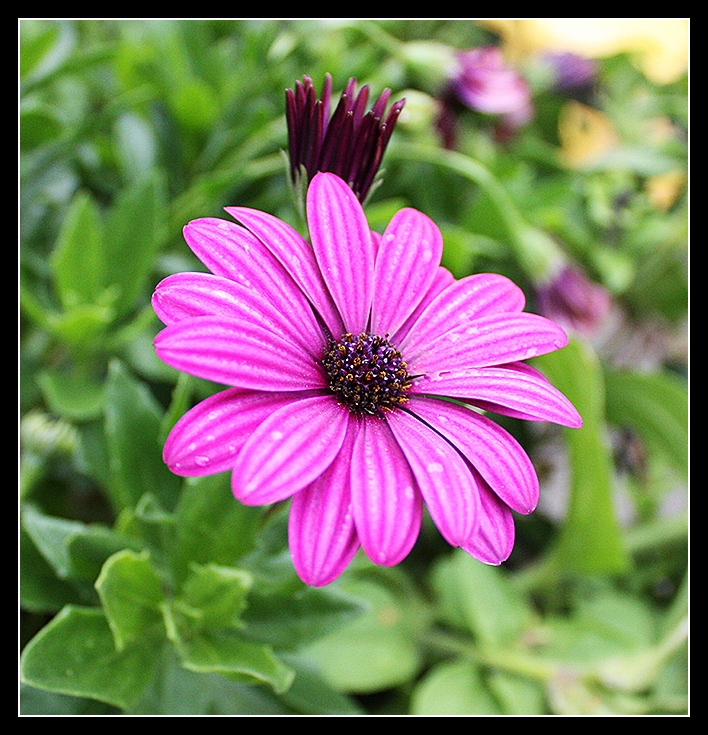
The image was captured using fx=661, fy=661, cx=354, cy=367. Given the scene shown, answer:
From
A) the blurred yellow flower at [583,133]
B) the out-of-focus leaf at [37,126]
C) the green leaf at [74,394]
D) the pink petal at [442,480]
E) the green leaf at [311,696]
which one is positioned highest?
the blurred yellow flower at [583,133]

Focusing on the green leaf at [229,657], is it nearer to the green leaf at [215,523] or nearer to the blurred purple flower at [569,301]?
the green leaf at [215,523]

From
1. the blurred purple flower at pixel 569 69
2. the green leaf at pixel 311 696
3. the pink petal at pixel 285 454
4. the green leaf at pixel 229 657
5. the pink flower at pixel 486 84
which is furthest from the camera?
the blurred purple flower at pixel 569 69

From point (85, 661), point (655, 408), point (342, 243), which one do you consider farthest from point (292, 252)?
point (655, 408)

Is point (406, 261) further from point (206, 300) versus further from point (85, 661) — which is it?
point (85, 661)

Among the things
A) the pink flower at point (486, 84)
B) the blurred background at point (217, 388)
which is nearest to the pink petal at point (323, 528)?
the blurred background at point (217, 388)

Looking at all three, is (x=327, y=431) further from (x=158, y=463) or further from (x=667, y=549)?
(x=667, y=549)
